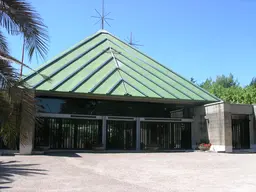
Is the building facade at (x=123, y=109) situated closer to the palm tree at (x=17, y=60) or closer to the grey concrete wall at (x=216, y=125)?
the grey concrete wall at (x=216, y=125)

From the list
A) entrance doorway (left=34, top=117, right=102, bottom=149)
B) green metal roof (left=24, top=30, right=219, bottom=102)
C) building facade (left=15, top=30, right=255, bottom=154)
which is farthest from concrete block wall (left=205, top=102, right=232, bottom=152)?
entrance doorway (left=34, top=117, right=102, bottom=149)

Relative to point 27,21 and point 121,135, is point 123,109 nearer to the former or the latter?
point 121,135

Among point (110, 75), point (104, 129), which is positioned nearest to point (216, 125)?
point (104, 129)

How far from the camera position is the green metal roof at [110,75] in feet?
70.6

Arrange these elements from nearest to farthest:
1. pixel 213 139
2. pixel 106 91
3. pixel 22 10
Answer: pixel 22 10 < pixel 106 91 < pixel 213 139

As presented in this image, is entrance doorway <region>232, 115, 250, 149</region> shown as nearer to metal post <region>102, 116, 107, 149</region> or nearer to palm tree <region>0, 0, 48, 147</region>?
metal post <region>102, 116, 107, 149</region>

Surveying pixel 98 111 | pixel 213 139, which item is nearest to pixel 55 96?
pixel 98 111

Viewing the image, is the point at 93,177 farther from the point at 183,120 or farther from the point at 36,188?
the point at 183,120

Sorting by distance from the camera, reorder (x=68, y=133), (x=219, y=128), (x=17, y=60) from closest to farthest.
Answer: (x=17, y=60) < (x=219, y=128) < (x=68, y=133)

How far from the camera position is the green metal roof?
21531mm

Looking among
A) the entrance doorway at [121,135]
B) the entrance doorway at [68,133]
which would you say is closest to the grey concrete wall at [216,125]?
the entrance doorway at [121,135]

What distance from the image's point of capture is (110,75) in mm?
23500

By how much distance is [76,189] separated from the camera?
7727 millimetres

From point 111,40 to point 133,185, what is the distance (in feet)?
73.1
